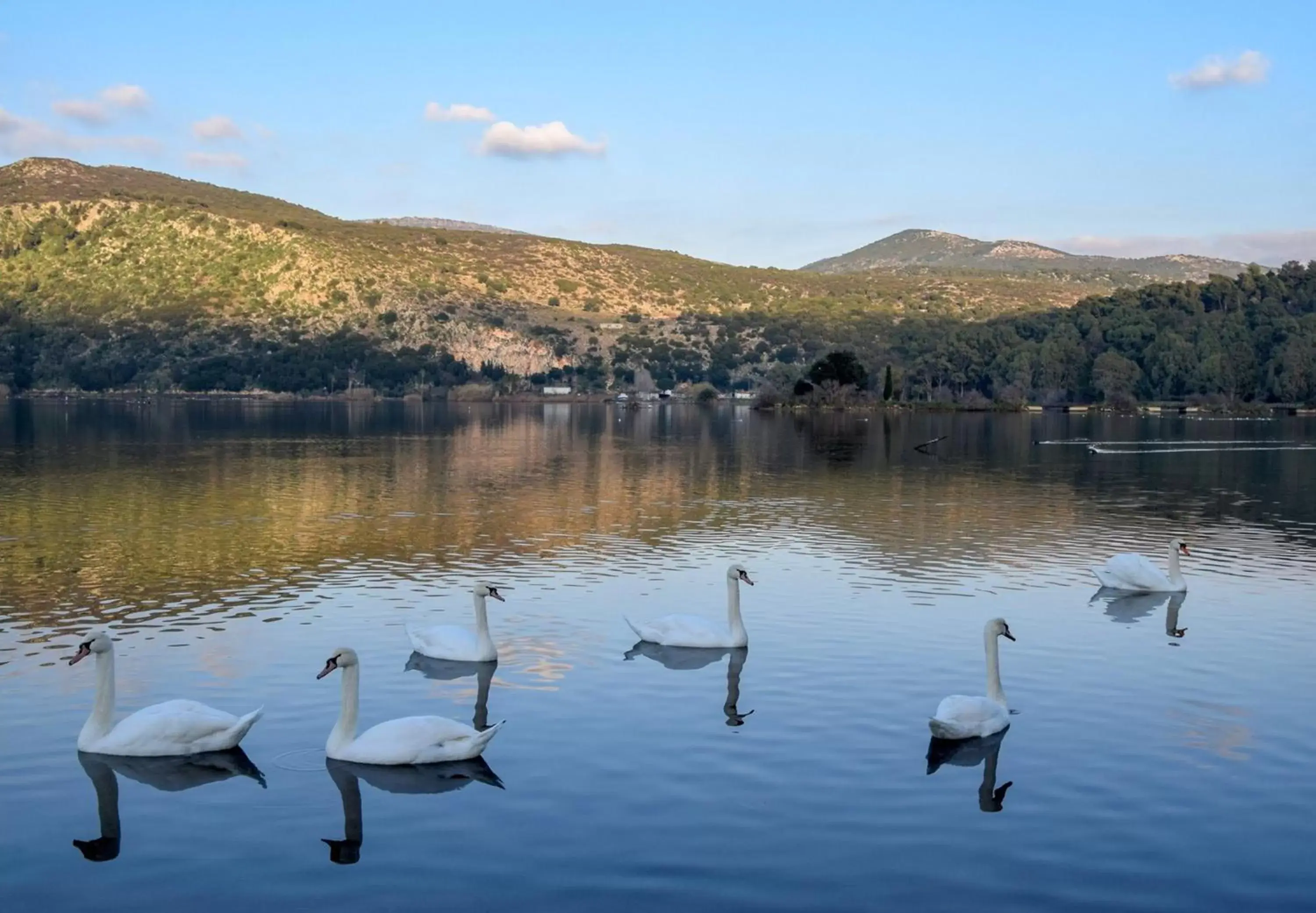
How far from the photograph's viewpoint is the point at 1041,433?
8125 centimetres

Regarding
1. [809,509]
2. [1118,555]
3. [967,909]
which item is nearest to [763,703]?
[967,909]

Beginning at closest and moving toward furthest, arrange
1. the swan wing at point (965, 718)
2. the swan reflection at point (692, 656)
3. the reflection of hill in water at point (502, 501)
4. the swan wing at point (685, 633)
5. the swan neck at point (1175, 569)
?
the swan wing at point (965, 718) → the swan reflection at point (692, 656) → the swan wing at point (685, 633) → the swan neck at point (1175, 569) → the reflection of hill in water at point (502, 501)

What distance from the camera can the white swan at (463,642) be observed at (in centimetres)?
1736

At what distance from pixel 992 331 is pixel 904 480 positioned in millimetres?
109731

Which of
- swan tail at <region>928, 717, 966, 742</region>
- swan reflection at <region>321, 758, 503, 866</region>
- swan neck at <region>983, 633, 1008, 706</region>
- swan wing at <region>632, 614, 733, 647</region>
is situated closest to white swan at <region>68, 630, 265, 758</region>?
swan reflection at <region>321, 758, 503, 866</region>

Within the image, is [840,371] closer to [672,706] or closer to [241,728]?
[672,706]

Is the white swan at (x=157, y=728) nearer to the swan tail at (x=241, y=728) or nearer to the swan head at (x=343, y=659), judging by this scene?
the swan tail at (x=241, y=728)

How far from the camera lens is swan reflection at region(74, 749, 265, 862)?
12.7 m

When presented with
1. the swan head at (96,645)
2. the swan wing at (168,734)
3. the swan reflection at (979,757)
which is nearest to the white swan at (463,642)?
the swan wing at (168,734)

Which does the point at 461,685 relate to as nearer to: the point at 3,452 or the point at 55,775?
the point at 55,775

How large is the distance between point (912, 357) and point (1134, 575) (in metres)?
135

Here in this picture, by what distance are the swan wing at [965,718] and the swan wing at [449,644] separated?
20.1 feet

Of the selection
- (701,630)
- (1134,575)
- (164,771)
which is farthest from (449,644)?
(1134,575)

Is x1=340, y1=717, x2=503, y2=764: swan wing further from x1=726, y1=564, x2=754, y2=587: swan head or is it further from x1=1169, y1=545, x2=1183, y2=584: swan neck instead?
x1=1169, y1=545, x2=1183, y2=584: swan neck
